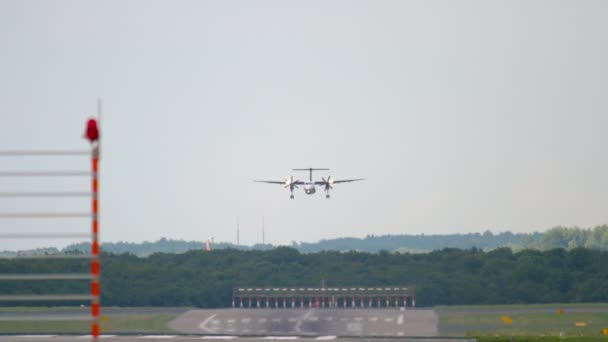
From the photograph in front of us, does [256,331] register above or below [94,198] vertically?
below

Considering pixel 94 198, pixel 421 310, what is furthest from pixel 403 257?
pixel 94 198

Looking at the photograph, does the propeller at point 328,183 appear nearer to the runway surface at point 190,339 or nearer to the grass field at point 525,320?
the grass field at point 525,320

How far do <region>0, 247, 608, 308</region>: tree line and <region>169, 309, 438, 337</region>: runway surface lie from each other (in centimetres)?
1526

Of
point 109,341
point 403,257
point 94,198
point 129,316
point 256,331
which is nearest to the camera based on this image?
point 94,198

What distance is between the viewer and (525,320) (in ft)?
255

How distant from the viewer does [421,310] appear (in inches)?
3391

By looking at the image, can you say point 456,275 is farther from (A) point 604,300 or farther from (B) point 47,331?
(B) point 47,331

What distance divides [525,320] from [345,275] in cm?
3685

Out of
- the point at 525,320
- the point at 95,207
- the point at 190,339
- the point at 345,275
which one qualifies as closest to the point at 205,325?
the point at 190,339

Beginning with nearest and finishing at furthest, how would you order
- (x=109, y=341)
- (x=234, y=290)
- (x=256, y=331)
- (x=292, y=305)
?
1. (x=109, y=341)
2. (x=256, y=331)
3. (x=292, y=305)
4. (x=234, y=290)

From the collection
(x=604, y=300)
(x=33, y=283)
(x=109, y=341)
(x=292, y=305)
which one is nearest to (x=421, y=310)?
(x=292, y=305)

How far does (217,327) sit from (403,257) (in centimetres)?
4661

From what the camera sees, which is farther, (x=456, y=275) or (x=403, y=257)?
(x=403, y=257)

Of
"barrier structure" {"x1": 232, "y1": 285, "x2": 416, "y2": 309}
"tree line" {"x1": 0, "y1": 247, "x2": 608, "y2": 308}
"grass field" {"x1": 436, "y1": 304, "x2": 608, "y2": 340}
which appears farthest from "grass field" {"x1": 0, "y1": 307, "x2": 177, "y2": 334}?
"grass field" {"x1": 436, "y1": 304, "x2": 608, "y2": 340}
